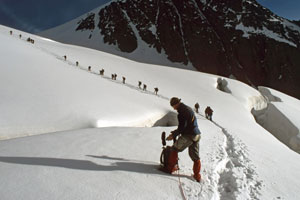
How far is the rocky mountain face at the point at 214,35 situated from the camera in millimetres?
93500

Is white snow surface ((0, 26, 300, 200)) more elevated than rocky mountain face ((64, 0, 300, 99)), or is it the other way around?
rocky mountain face ((64, 0, 300, 99))

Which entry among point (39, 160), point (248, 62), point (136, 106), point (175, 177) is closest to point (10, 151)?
point (39, 160)

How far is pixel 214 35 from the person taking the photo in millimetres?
105312

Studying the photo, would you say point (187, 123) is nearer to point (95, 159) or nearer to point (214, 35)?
point (95, 159)

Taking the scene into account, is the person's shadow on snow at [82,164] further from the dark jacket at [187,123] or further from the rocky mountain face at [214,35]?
the rocky mountain face at [214,35]

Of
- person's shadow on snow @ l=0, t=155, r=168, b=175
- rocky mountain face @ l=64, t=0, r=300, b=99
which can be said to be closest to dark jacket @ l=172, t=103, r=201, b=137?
person's shadow on snow @ l=0, t=155, r=168, b=175

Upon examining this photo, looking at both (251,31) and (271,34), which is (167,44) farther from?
(271,34)

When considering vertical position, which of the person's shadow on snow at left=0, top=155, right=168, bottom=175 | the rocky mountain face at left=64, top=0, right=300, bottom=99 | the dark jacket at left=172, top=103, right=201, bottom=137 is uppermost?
the rocky mountain face at left=64, top=0, right=300, bottom=99

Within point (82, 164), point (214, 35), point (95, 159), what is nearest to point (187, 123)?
point (95, 159)

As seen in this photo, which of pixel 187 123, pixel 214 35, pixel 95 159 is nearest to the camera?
pixel 187 123

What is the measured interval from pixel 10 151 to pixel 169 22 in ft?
370

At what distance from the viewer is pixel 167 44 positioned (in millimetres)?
99750

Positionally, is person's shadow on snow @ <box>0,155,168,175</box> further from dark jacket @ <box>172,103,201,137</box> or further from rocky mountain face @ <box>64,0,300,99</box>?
rocky mountain face @ <box>64,0,300,99</box>

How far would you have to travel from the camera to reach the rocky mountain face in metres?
93.5
